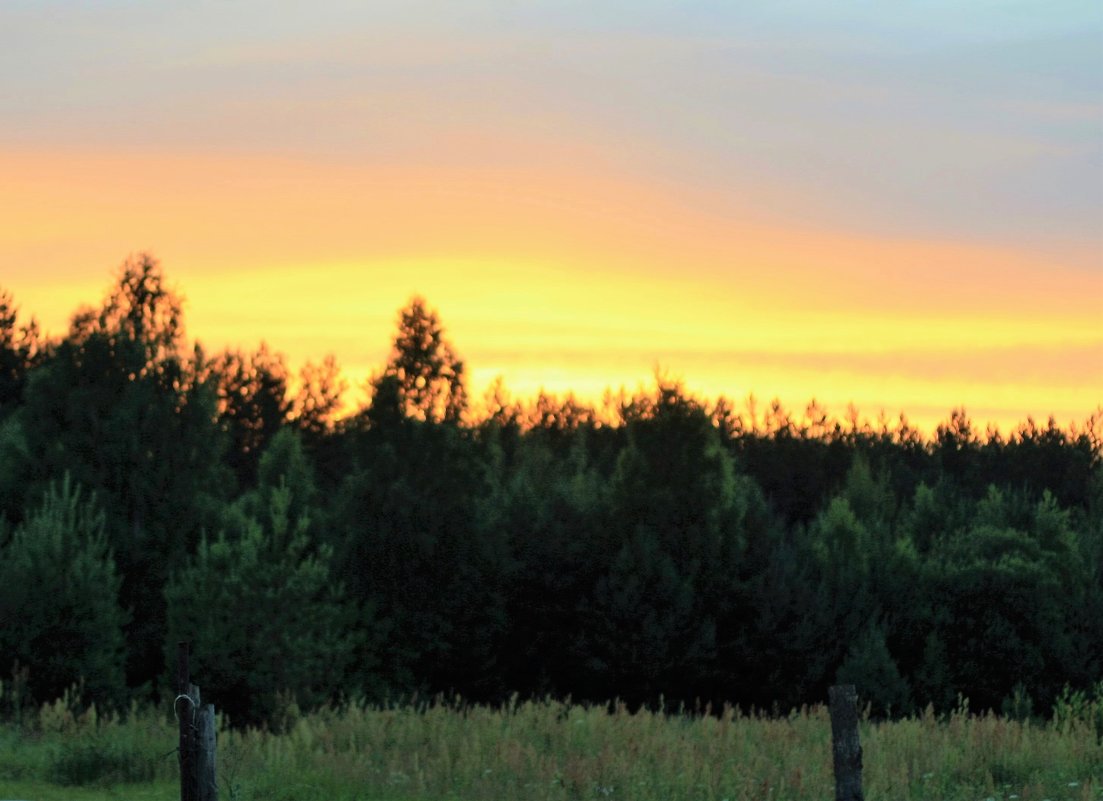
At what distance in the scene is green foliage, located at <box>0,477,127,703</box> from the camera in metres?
28.8

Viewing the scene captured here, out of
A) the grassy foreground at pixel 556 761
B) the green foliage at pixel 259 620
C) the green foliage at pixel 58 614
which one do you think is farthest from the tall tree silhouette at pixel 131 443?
the grassy foreground at pixel 556 761

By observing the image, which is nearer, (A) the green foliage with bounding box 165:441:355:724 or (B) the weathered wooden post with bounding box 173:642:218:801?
(B) the weathered wooden post with bounding box 173:642:218:801

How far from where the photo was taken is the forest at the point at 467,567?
3291cm

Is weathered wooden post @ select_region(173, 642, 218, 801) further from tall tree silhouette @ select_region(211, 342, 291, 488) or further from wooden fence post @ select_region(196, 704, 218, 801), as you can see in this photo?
tall tree silhouette @ select_region(211, 342, 291, 488)

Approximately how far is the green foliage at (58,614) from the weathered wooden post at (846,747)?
21180 millimetres

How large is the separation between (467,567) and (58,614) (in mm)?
10196

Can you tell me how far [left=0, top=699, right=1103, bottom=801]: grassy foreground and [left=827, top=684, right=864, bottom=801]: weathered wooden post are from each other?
10.4 feet

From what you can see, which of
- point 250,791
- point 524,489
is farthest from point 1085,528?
point 250,791

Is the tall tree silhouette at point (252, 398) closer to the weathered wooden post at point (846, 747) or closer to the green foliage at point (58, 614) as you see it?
the green foliage at point (58, 614)

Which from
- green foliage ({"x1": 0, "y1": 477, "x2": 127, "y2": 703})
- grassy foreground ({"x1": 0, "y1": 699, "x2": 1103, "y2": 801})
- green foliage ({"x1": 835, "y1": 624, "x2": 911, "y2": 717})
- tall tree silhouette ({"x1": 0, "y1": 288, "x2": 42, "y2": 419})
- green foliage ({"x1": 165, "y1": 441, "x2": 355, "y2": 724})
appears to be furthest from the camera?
tall tree silhouette ({"x1": 0, "y1": 288, "x2": 42, "y2": 419})

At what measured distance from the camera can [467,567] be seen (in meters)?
35.5

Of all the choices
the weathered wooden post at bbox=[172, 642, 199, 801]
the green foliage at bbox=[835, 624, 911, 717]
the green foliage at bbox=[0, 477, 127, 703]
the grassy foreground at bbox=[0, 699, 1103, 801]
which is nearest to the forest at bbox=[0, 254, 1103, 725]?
the green foliage at bbox=[835, 624, 911, 717]

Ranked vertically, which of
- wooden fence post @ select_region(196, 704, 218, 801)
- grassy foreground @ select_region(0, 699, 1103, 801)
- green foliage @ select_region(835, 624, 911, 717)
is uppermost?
wooden fence post @ select_region(196, 704, 218, 801)

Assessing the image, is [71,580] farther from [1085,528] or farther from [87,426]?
Answer: [1085,528]
